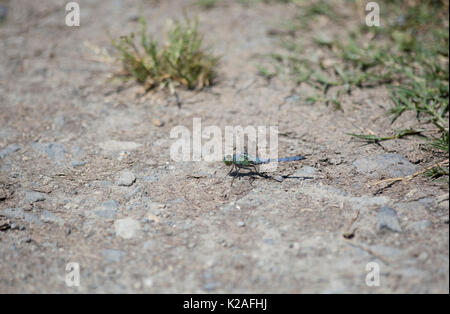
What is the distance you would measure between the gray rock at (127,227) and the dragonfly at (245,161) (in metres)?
0.57

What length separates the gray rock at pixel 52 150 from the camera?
2.51 m

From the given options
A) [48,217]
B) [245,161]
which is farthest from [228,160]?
[48,217]

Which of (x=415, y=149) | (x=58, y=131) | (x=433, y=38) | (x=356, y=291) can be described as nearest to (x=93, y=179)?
(x=58, y=131)

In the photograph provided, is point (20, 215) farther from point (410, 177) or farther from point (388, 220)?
point (410, 177)

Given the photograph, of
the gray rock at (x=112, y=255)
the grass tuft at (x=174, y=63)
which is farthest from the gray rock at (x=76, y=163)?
the grass tuft at (x=174, y=63)

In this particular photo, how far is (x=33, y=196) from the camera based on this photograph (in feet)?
7.24

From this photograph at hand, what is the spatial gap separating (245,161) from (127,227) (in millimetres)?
707

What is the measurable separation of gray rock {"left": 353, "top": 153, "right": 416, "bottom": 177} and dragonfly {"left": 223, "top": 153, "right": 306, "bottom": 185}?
0.33 meters

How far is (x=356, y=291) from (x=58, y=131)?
213 cm

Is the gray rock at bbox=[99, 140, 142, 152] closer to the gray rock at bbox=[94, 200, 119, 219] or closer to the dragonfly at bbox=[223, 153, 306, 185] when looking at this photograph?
the gray rock at bbox=[94, 200, 119, 219]

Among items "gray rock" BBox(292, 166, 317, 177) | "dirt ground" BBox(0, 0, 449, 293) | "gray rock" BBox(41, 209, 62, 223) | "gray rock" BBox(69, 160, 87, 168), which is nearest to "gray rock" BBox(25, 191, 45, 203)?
"dirt ground" BBox(0, 0, 449, 293)

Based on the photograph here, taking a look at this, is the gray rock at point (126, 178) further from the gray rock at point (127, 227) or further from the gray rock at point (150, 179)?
the gray rock at point (127, 227)

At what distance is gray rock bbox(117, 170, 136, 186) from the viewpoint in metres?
2.27
